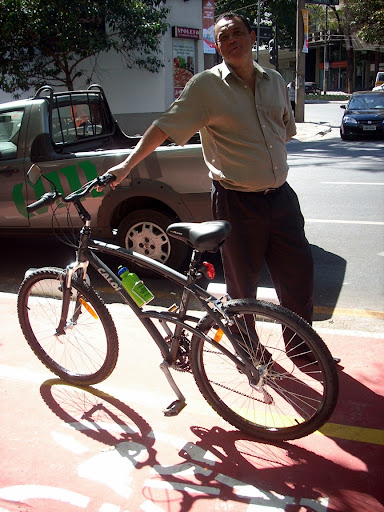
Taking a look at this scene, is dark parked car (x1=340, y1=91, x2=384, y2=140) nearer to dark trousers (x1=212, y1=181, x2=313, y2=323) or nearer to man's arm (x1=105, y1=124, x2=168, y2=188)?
dark trousers (x1=212, y1=181, x2=313, y2=323)

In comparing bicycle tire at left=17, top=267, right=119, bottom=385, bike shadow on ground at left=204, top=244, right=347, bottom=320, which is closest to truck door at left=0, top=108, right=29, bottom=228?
bike shadow on ground at left=204, top=244, right=347, bottom=320

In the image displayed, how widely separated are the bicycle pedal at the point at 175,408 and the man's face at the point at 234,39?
1.86m

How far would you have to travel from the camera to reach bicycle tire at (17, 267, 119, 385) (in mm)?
3387

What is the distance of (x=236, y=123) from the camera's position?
10.4 ft

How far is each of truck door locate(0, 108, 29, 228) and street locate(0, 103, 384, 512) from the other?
1.34 meters

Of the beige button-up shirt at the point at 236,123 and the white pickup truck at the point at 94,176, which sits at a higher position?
the beige button-up shirt at the point at 236,123

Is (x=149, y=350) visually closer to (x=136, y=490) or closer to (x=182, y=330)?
(x=182, y=330)

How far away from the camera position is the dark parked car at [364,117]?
1784 cm

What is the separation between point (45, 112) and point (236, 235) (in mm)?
3043

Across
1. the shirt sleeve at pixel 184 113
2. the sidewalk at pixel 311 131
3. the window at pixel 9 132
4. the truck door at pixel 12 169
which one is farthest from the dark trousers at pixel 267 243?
the sidewalk at pixel 311 131

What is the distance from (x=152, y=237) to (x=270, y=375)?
2.76 meters

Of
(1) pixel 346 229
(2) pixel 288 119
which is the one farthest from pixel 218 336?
(1) pixel 346 229

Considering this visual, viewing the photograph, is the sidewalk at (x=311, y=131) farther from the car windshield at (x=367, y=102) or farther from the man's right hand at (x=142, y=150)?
the man's right hand at (x=142, y=150)

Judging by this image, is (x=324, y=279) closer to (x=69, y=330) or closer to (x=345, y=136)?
(x=69, y=330)
